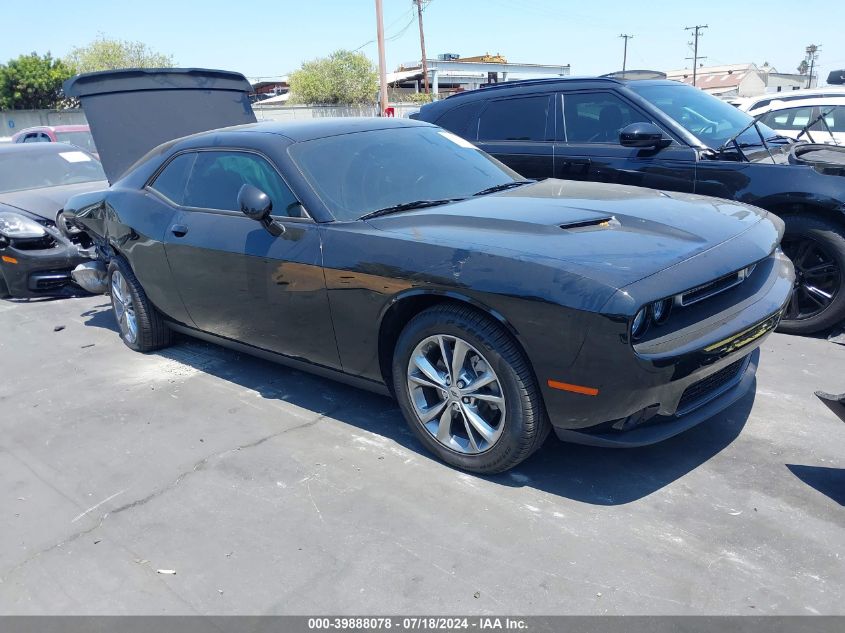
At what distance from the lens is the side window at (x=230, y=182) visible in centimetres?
393

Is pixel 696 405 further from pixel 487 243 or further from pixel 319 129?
pixel 319 129

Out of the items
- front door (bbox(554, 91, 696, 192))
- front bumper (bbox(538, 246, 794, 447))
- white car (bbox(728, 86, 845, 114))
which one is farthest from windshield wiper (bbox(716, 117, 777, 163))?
white car (bbox(728, 86, 845, 114))

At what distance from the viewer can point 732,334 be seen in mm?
2990

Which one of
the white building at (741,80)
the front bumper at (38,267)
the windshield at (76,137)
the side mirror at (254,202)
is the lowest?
the white building at (741,80)

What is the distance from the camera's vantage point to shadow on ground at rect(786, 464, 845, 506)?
3.01m

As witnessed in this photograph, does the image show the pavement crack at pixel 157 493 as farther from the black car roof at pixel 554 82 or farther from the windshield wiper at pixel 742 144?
the black car roof at pixel 554 82

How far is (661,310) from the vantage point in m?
2.89

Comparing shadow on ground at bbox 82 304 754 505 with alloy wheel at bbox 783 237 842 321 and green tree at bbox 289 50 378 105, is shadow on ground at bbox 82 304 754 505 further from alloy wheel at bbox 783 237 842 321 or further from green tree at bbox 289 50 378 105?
green tree at bbox 289 50 378 105

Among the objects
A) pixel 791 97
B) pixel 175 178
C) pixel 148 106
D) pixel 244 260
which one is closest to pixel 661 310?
pixel 244 260

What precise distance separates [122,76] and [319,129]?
9.39ft

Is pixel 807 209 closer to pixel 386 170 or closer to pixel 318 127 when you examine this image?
→ pixel 386 170

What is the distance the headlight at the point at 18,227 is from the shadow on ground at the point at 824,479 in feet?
22.3

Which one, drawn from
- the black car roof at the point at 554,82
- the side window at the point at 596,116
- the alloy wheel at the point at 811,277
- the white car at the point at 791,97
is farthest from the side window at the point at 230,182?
the white car at the point at 791,97

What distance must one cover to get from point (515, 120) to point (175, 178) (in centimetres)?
308
